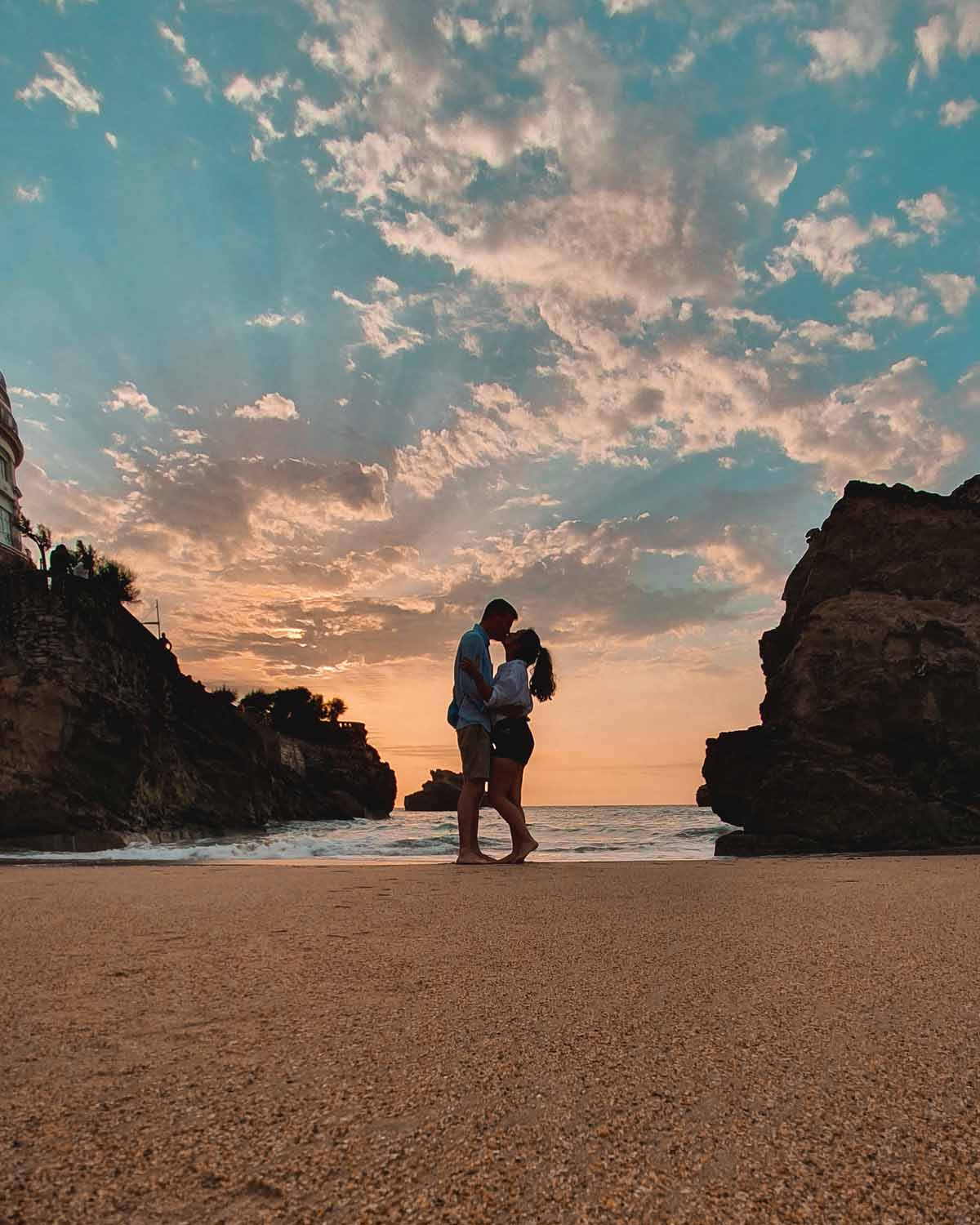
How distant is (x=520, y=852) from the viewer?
228 inches

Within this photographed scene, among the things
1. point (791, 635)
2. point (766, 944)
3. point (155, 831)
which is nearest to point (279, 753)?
point (155, 831)

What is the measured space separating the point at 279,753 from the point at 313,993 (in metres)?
41.8

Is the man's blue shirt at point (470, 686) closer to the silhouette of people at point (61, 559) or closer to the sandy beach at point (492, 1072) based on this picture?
the sandy beach at point (492, 1072)

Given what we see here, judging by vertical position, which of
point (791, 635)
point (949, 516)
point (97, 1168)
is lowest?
point (97, 1168)

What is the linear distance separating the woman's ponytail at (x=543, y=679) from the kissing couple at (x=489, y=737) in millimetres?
209

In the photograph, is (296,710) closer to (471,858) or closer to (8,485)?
(8,485)

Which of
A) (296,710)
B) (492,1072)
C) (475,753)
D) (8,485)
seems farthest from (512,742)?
(296,710)

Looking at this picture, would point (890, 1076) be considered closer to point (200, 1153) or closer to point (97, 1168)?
point (200, 1153)

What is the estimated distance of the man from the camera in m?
5.75

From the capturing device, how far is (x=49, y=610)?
61.2 ft

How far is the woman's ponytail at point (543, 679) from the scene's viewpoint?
245 inches

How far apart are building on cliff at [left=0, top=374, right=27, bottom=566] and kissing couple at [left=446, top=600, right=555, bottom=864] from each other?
32792 millimetres

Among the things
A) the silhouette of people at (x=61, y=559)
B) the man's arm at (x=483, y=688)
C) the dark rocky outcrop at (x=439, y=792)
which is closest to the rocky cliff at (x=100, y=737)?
the silhouette of people at (x=61, y=559)

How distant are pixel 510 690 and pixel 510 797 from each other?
79cm
